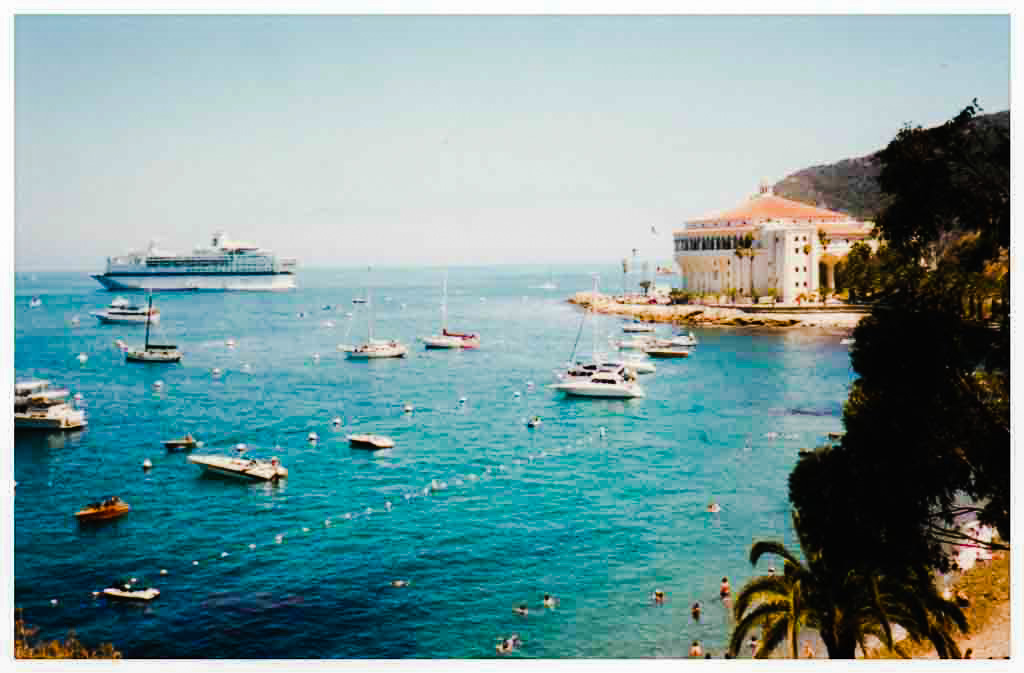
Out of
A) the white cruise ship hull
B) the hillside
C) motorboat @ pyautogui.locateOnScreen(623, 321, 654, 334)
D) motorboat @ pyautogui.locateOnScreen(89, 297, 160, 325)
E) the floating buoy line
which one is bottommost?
the floating buoy line

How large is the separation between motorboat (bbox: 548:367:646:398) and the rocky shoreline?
23241mm

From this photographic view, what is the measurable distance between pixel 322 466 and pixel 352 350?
23.1 m

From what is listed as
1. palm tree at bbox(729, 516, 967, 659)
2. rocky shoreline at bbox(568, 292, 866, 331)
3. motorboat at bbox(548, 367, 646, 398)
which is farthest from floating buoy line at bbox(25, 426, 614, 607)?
rocky shoreline at bbox(568, 292, 866, 331)

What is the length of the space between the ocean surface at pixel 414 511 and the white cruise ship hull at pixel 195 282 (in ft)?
187

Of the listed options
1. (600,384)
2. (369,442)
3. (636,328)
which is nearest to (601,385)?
(600,384)

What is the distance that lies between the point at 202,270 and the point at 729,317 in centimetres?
5671

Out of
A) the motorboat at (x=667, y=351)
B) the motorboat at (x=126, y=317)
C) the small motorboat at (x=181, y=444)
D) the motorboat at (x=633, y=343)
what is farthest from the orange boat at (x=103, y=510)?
the motorboat at (x=126, y=317)

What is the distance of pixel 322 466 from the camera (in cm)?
2164

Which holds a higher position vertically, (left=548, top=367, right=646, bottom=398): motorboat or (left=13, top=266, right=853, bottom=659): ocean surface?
(left=548, top=367, right=646, bottom=398): motorboat

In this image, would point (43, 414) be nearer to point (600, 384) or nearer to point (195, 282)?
point (600, 384)

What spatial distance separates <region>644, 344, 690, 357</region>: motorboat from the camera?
4284cm

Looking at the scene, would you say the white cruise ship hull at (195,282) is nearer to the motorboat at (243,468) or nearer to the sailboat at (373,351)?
the sailboat at (373,351)

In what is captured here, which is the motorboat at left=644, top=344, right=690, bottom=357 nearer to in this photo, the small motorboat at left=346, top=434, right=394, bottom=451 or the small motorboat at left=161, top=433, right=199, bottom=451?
the small motorboat at left=346, top=434, right=394, bottom=451
